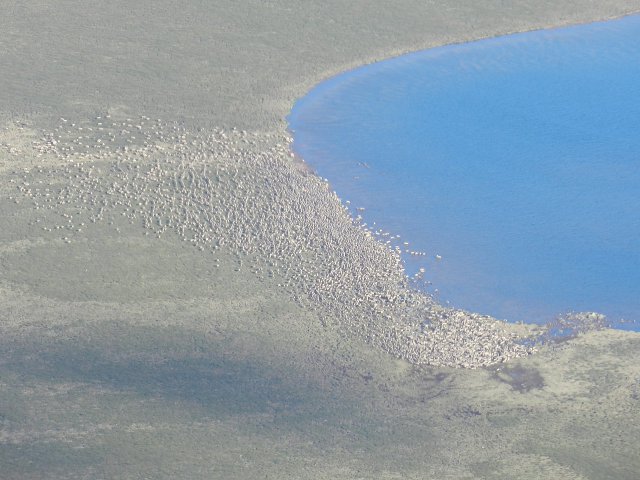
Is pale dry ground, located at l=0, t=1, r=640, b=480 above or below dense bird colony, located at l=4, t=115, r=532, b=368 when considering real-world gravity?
below

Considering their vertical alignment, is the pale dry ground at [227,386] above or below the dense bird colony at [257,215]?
below

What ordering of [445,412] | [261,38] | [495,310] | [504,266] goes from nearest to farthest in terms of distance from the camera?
[445,412], [495,310], [504,266], [261,38]

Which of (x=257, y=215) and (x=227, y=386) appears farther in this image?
(x=257, y=215)

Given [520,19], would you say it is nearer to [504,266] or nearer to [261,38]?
[261,38]

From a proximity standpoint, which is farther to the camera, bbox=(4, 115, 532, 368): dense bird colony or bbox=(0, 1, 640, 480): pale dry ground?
bbox=(4, 115, 532, 368): dense bird colony

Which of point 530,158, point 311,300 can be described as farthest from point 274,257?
point 530,158

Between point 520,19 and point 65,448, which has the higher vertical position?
point 520,19

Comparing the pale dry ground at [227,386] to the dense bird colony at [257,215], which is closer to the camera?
the pale dry ground at [227,386]

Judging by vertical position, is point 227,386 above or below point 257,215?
below
